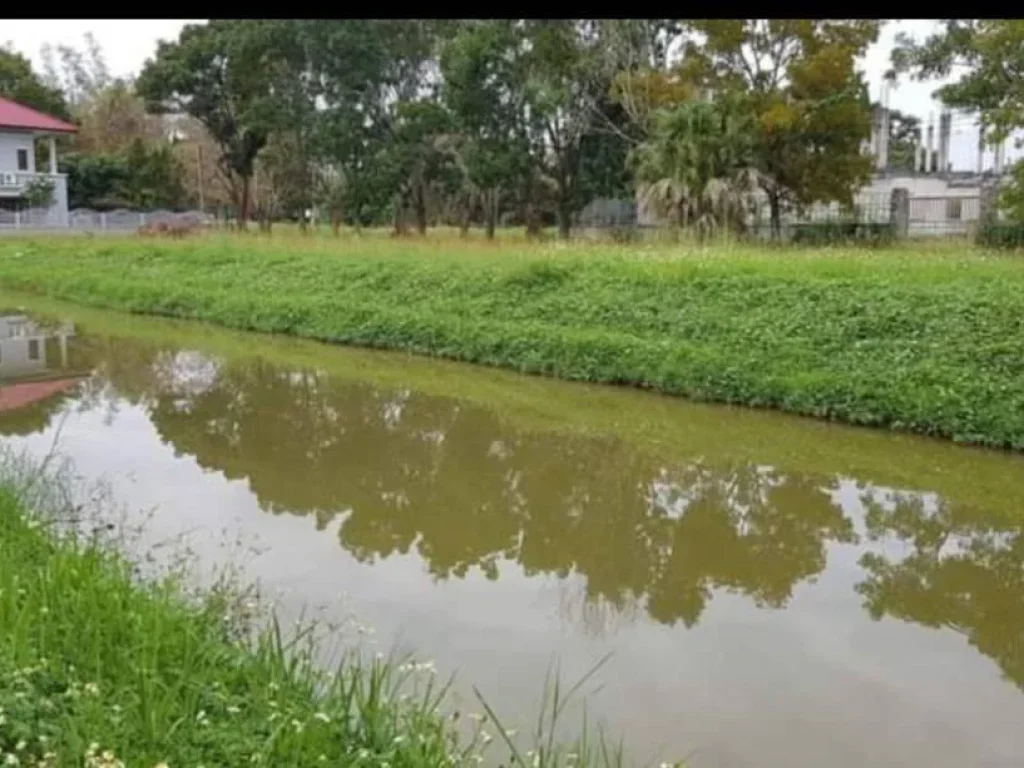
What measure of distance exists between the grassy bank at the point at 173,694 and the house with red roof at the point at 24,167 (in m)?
30.6

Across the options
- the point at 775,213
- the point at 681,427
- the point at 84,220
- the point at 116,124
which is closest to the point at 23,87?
the point at 116,124

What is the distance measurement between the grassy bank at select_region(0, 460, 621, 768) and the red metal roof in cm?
3277

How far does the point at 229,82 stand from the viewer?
3006 centimetres

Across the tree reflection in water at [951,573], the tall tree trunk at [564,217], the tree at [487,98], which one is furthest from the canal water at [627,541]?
the tall tree trunk at [564,217]

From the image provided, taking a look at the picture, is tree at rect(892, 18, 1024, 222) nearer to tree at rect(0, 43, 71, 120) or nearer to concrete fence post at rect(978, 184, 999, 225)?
concrete fence post at rect(978, 184, 999, 225)

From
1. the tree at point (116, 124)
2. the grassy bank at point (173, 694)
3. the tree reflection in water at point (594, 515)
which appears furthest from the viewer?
the tree at point (116, 124)

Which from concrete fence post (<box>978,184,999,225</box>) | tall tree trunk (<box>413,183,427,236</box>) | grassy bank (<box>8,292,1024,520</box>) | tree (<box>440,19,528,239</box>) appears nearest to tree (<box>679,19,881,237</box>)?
concrete fence post (<box>978,184,999,225</box>)

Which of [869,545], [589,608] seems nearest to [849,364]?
[869,545]

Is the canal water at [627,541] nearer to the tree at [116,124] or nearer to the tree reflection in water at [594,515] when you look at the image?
the tree reflection in water at [594,515]

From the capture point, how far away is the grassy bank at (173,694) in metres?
2.78

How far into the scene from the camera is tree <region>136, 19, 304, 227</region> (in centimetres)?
2753

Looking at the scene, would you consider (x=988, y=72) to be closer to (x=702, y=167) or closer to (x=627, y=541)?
(x=702, y=167)

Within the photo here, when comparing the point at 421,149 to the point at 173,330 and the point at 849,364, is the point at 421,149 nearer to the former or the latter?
the point at 173,330

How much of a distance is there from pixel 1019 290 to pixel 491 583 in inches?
268
